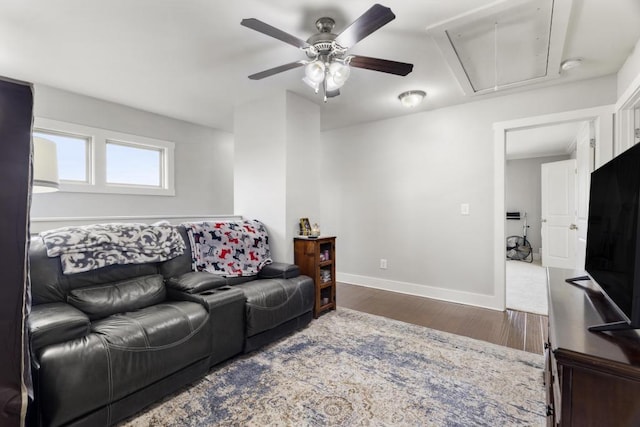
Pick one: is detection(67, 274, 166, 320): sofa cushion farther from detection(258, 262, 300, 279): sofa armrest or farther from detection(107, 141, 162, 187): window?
detection(107, 141, 162, 187): window

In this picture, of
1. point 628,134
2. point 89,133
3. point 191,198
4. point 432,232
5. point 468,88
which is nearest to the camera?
point 628,134

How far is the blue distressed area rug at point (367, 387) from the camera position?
162 centimetres

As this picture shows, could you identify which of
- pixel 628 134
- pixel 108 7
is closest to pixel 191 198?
pixel 108 7

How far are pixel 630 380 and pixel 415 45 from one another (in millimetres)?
2341

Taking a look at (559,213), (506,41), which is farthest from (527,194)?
(506,41)

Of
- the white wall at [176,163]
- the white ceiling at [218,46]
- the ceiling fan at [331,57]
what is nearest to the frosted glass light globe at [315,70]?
the ceiling fan at [331,57]

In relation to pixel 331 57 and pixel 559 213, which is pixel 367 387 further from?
pixel 559 213

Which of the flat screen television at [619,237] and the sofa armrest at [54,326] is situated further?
the sofa armrest at [54,326]

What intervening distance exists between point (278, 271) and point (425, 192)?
221 cm

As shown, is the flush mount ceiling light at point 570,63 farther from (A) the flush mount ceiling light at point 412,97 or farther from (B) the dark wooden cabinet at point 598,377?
(B) the dark wooden cabinet at point 598,377

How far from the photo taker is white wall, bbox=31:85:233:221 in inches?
126

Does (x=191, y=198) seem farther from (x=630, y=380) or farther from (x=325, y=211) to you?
(x=630, y=380)

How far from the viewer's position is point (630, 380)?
0.76 metres

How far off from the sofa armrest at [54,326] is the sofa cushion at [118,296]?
0.78 feet
